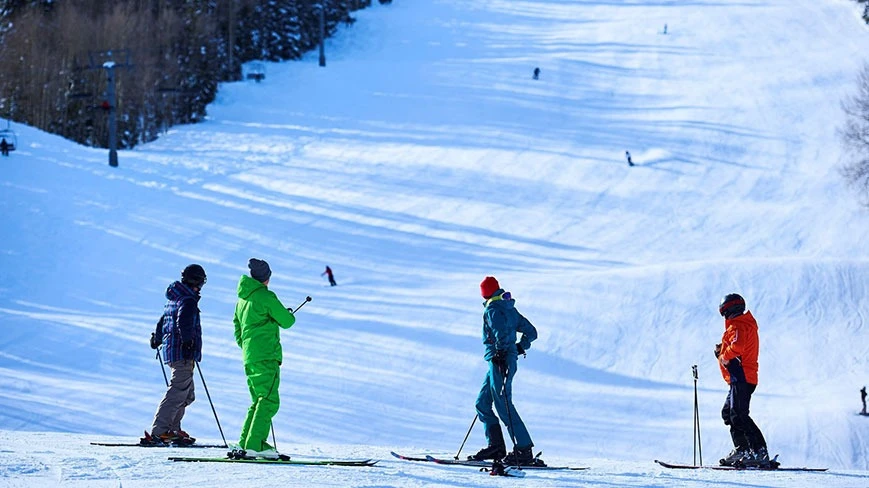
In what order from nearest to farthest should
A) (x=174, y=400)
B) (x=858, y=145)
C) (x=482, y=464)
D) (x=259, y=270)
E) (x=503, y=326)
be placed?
1. (x=259, y=270)
2. (x=503, y=326)
3. (x=482, y=464)
4. (x=174, y=400)
5. (x=858, y=145)

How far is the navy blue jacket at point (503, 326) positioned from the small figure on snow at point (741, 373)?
1.59 m

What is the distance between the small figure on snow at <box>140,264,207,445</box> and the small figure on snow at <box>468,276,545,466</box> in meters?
2.18

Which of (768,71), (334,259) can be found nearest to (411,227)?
(334,259)

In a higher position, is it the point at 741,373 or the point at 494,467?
the point at 741,373

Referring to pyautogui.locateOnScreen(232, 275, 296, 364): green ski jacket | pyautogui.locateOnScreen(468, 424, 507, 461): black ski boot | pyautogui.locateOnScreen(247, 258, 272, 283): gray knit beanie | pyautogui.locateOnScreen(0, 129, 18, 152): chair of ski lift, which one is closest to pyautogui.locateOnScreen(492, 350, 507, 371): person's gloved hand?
pyautogui.locateOnScreen(468, 424, 507, 461): black ski boot

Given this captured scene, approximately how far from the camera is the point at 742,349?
7.28 m

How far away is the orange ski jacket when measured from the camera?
7.29 meters

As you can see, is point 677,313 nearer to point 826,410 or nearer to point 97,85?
point 826,410

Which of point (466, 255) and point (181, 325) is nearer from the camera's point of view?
point (181, 325)

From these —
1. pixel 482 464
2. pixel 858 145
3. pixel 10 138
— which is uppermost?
pixel 858 145

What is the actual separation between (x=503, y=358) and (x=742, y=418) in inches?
80.0

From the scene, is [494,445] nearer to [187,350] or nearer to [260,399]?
[260,399]

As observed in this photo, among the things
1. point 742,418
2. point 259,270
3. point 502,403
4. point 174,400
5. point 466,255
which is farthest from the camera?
point 466,255

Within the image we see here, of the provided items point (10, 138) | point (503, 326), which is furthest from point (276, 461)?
point (10, 138)
